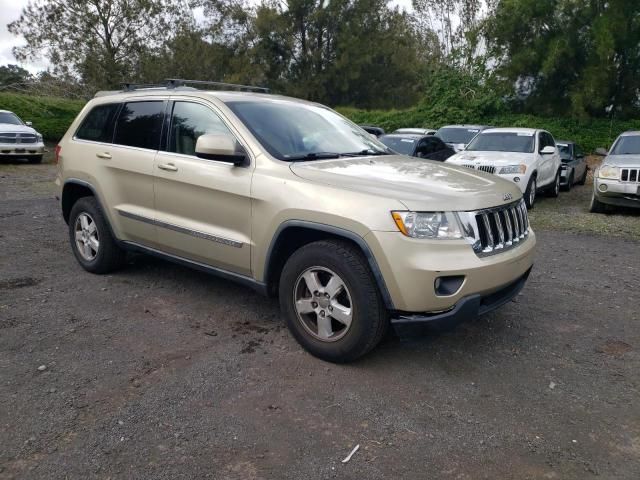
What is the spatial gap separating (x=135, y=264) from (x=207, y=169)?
215 cm

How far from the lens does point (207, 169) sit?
13.6 feet

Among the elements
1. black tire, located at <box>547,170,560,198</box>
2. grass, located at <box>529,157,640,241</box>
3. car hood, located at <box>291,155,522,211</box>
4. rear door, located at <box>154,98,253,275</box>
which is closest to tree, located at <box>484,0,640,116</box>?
black tire, located at <box>547,170,560,198</box>

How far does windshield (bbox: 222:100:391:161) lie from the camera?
13.4ft

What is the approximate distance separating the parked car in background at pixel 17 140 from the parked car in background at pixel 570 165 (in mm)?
15175

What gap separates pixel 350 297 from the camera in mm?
3402

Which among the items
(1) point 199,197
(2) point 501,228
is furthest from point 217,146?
(2) point 501,228

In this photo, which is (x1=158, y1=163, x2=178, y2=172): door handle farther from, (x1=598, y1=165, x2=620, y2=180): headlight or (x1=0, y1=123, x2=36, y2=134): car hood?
(x1=0, y1=123, x2=36, y2=134): car hood

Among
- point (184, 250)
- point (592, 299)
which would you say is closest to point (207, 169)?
point (184, 250)

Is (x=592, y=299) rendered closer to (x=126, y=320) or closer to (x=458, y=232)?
(x=458, y=232)

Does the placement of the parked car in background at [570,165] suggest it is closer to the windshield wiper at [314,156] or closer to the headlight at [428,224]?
the windshield wiper at [314,156]

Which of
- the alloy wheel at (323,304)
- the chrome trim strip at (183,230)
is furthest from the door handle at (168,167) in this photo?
the alloy wheel at (323,304)

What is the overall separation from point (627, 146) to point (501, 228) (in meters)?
7.87

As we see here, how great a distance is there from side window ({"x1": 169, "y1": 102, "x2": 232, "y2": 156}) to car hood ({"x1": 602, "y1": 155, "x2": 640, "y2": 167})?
7.57m

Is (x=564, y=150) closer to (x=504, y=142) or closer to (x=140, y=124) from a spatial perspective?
(x=504, y=142)
